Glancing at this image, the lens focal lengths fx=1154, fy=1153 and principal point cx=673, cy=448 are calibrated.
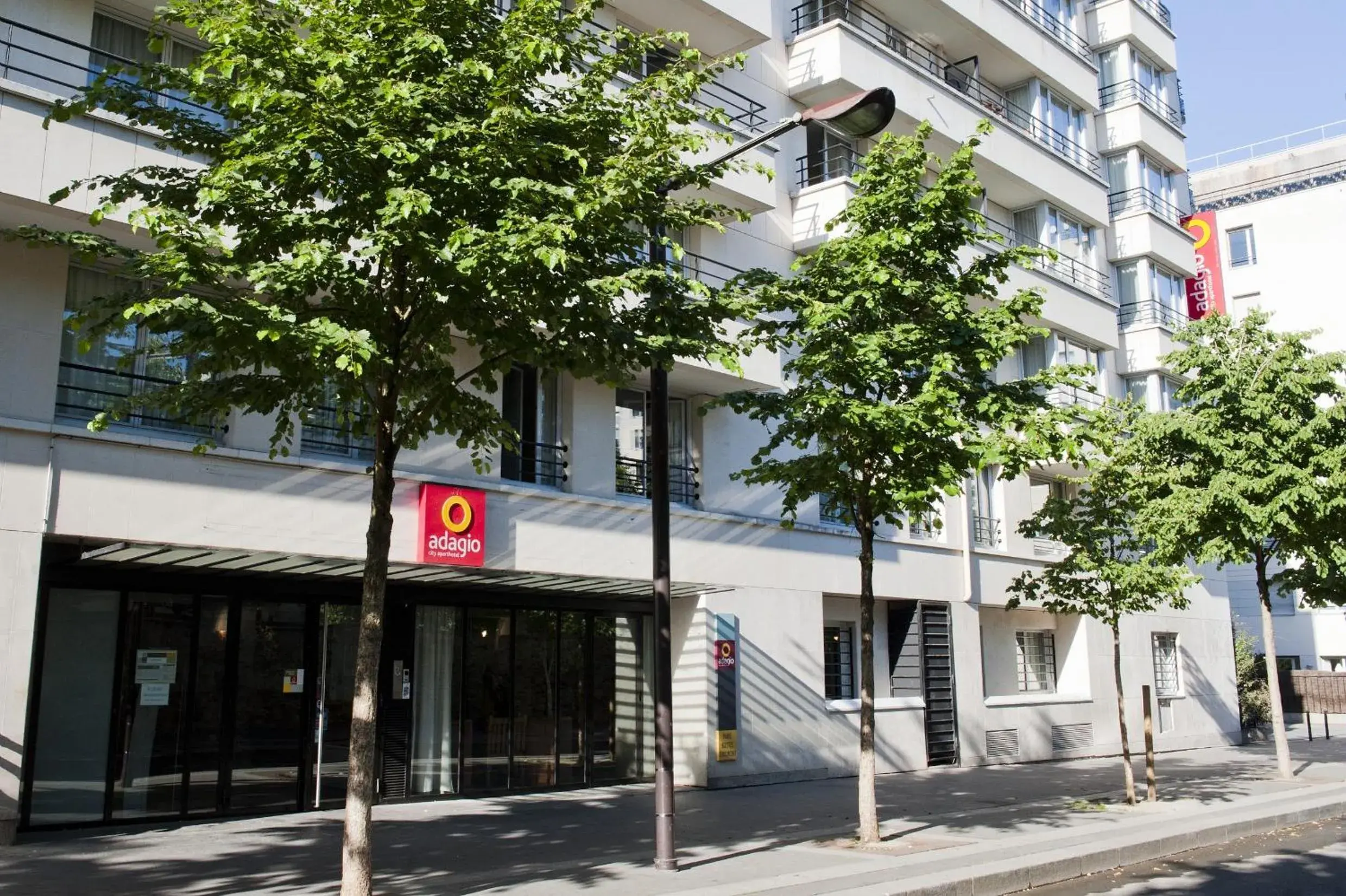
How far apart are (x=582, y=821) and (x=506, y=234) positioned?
27.3ft

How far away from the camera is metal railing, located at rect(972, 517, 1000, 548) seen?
24.9 m

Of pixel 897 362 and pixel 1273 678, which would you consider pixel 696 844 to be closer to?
pixel 897 362

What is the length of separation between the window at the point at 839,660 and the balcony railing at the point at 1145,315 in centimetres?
1481

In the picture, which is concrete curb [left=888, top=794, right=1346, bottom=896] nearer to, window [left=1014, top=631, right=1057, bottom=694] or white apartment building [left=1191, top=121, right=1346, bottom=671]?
window [left=1014, top=631, right=1057, bottom=694]

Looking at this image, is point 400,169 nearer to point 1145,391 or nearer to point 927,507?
point 927,507

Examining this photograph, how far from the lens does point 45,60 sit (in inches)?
506

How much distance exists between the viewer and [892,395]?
12320mm

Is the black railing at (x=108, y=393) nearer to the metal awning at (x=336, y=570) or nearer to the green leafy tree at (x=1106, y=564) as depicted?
the metal awning at (x=336, y=570)

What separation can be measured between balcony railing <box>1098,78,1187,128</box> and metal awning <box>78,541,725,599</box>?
22.0 m

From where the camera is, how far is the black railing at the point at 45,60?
12406 millimetres

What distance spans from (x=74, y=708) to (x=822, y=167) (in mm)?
15860

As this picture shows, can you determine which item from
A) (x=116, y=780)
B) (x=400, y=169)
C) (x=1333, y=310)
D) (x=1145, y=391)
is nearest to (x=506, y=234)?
(x=400, y=169)

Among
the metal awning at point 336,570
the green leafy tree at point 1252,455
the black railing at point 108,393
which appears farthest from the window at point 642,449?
the green leafy tree at point 1252,455

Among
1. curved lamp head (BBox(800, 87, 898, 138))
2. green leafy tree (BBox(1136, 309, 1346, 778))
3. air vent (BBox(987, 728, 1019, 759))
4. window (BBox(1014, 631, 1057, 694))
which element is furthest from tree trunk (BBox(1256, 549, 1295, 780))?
curved lamp head (BBox(800, 87, 898, 138))
